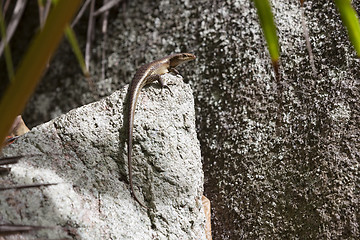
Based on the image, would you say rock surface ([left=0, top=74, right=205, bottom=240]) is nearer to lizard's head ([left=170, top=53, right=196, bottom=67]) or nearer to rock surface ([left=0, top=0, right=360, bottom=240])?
rock surface ([left=0, top=0, right=360, bottom=240])

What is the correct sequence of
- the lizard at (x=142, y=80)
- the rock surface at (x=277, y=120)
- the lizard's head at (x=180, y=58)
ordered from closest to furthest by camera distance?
the lizard at (x=142, y=80) → the rock surface at (x=277, y=120) → the lizard's head at (x=180, y=58)

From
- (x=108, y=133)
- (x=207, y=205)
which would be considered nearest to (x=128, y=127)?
(x=108, y=133)

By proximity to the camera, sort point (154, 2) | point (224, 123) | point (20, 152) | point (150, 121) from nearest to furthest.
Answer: point (20, 152), point (150, 121), point (224, 123), point (154, 2)

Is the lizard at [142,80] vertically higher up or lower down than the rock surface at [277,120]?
higher up

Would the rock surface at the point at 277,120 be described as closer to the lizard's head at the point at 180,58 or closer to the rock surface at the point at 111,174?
the lizard's head at the point at 180,58

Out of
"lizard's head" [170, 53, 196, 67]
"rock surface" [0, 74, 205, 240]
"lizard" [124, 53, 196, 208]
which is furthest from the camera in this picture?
"lizard's head" [170, 53, 196, 67]

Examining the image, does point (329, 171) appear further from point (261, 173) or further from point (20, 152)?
point (20, 152)

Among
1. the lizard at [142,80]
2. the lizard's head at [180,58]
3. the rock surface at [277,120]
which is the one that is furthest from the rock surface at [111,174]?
the lizard's head at [180,58]

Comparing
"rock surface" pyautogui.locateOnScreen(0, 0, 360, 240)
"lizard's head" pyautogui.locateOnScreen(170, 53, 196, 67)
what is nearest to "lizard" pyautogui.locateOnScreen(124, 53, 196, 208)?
"lizard's head" pyautogui.locateOnScreen(170, 53, 196, 67)
